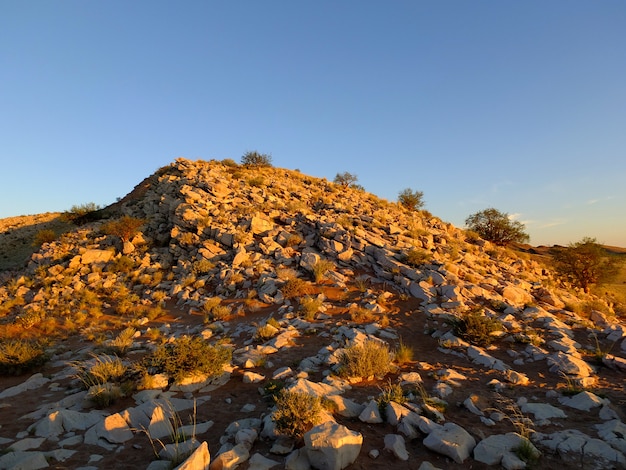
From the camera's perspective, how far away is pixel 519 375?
22.7 feet

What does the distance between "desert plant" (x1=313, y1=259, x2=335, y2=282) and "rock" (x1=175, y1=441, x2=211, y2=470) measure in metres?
9.15

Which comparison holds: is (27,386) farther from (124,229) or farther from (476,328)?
(124,229)

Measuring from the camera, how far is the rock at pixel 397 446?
4.53 m

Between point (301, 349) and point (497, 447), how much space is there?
196 inches

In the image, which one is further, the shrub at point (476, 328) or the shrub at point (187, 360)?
Result: the shrub at point (476, 328)

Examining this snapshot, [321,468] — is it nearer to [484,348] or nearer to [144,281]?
[484,348]

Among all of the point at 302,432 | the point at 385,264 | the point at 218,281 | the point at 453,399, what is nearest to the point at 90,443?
the point at 302,432

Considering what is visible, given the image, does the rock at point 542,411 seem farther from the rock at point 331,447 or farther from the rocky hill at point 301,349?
the rock at point 331,447

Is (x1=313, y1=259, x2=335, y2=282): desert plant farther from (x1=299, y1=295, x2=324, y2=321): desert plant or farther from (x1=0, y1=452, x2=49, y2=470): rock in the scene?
(x1=0, y1=452, x2=49, y2=470): rock

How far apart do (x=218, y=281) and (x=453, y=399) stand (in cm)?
1065

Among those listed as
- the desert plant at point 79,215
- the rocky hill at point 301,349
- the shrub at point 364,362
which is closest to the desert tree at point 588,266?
the rocky hill at point 301,349

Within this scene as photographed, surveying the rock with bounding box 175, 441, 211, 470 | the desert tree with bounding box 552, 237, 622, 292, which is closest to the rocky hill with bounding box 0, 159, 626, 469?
the rock with bounding box 175, 441, 211, 470

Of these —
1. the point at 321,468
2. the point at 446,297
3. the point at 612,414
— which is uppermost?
the point at 446,297

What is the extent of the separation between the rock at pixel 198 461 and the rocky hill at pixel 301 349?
0.02m
